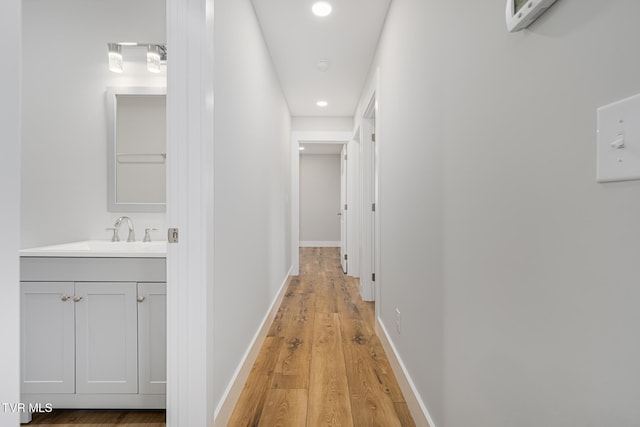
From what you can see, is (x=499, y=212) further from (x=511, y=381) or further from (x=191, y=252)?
(x=191, y=252)

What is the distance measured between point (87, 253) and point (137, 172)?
2.46 feet

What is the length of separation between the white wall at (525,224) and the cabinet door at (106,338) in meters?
1.45

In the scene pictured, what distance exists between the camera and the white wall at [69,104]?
2.09m

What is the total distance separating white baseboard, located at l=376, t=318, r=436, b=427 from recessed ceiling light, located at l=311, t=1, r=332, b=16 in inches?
94.5

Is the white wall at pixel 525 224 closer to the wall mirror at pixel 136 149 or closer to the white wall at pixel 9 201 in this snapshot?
the white wall at pixel 9 201

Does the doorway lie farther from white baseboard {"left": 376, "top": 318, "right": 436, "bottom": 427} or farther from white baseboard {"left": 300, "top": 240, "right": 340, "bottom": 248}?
white baseboard {"left": 300, "top": 240, "right": 340, "bottom": 248}

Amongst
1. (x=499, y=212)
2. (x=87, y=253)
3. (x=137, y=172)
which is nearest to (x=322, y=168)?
(x=137, y=172)

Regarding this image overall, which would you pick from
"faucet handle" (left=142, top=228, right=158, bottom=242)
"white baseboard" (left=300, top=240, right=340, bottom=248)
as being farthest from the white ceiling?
"white baseboard" (left=300, top=240, right=340, bottom=248)

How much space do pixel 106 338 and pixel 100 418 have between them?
16.7 inches

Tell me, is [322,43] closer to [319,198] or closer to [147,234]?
[147,234]

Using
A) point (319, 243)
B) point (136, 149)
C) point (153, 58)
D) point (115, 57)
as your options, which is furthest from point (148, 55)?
point (319, 243)

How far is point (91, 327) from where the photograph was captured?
1.60 metres

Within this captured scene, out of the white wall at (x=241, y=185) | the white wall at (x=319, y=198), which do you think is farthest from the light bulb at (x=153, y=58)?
the white wall at (x=319, y=198)

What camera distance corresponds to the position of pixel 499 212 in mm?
835
